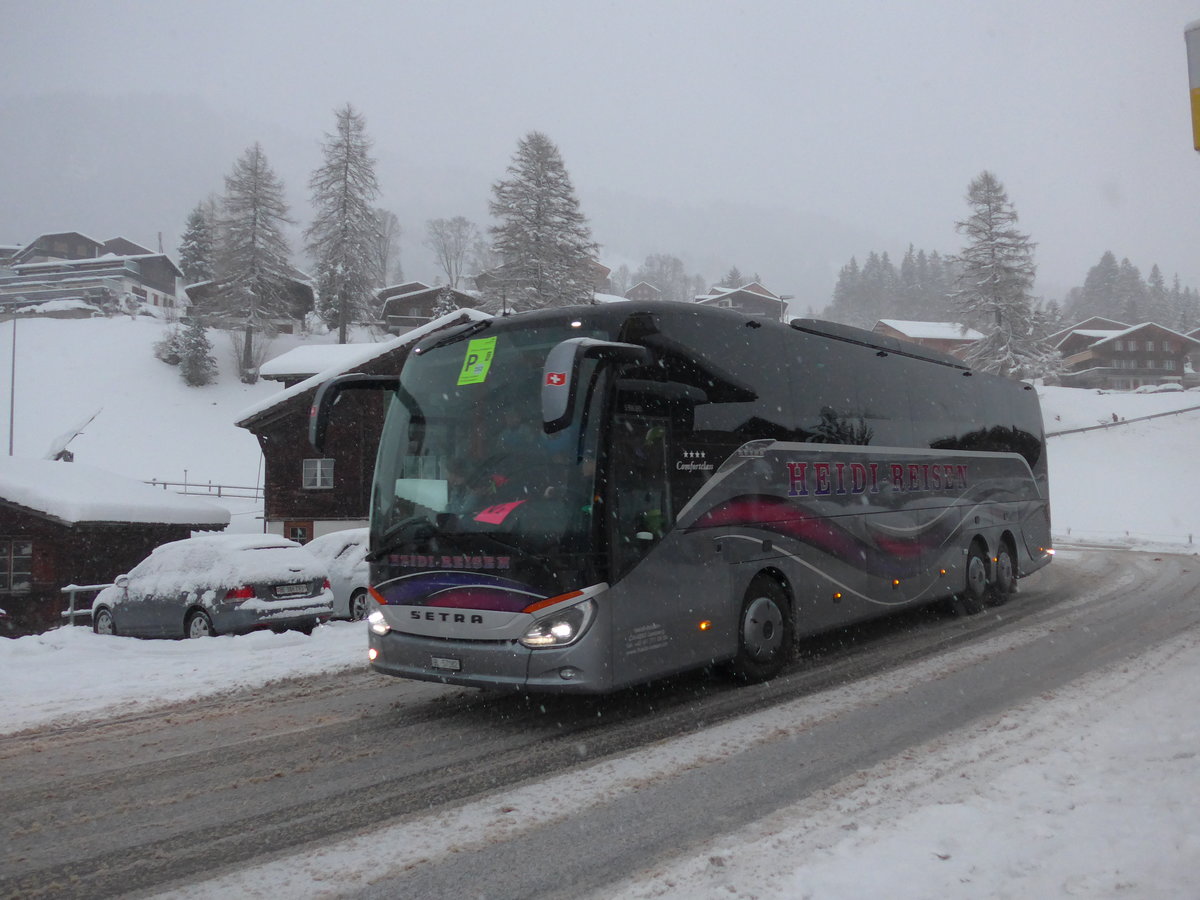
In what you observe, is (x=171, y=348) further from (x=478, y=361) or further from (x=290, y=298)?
(x=478, y=361)

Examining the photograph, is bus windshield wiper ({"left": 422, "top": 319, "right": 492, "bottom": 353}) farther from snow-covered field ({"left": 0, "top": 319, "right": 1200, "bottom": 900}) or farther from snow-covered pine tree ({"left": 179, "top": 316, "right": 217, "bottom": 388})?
snow-covered pine tree ({"left": 179, "top": 316, "right": 217, "bottom": 388})

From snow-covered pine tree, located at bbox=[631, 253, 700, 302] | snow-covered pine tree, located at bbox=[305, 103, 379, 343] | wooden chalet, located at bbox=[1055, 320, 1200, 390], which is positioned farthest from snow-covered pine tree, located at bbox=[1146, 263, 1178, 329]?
snow-covered pine tree, located at bbox=[305, 103, 379, 343]

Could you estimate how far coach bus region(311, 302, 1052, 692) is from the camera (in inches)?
251

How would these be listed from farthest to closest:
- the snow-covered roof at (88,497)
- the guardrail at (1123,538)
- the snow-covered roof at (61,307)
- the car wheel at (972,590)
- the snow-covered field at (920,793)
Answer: the snow-covered roof at (61,307), the guardrail at (1123,538), the snow-covered roof at (88,497), the car wheel at (972,590), the snow-covered field at (920,793)

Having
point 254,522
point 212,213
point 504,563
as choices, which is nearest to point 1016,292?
point 254,522

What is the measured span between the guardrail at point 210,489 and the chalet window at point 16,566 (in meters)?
22.5

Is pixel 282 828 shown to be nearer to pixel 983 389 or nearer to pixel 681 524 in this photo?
pixel 681 524

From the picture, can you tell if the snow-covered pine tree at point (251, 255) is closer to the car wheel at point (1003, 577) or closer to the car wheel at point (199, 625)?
the car wheel at point (199, 625)

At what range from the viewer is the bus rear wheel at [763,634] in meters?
8.01

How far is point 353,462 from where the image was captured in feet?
108

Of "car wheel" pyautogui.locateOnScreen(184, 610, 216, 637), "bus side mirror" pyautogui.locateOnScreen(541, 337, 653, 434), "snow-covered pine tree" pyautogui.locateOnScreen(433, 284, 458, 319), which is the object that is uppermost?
"snow-covered pine tree" pyautogui.locateOnScreen(433, 284, 458, 319)

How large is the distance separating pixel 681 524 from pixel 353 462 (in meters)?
27.6

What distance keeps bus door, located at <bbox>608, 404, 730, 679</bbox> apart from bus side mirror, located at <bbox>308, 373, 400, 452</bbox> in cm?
246

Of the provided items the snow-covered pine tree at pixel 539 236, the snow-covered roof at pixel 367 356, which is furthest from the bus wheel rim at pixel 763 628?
the snow-covered pine tree at pixel 539 236
